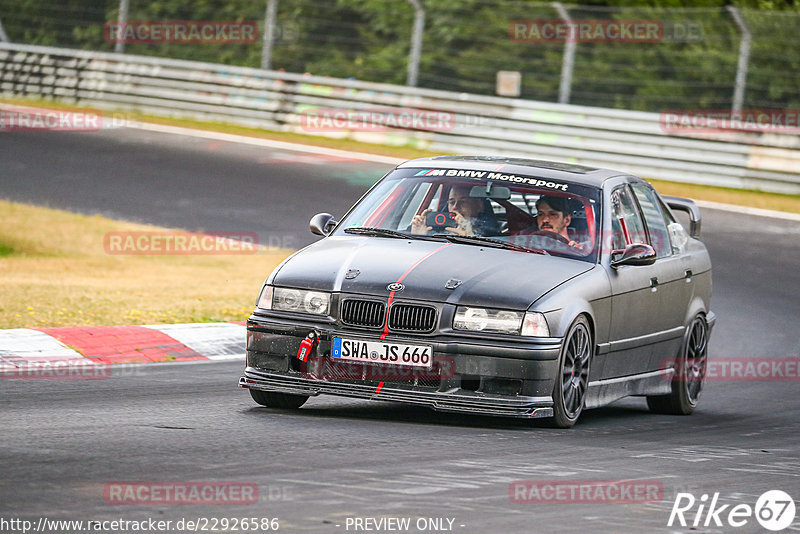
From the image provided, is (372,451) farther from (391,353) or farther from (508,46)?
(508,46)

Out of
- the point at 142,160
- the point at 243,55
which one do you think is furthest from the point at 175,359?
the point at 243,55

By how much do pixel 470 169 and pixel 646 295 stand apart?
137 cm

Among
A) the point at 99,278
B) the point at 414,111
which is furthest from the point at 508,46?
the point at 99,278

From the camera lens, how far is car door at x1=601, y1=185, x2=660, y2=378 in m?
8.56

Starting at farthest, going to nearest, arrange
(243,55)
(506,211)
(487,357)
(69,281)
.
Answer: (243,55), (69,281), (506,211), (487,357)

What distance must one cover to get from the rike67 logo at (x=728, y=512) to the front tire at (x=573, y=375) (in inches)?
63.7

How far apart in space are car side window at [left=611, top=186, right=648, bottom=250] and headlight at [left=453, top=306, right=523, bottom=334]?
57.8 inches

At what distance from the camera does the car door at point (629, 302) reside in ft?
28.1

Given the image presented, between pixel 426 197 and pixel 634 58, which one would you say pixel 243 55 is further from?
pixel 426 197

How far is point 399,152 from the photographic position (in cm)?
2395

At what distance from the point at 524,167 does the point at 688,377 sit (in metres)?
2.00

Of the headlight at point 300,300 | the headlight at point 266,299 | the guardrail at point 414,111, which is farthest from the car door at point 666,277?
the guardrail at point 414,111

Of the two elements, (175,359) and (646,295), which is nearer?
(646,295)

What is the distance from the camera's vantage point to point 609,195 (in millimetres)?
8984
